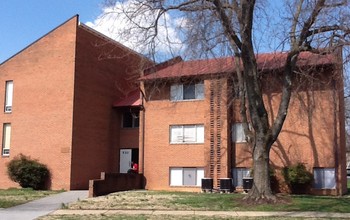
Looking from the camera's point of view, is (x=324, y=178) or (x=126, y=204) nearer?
(x=126, y=204)

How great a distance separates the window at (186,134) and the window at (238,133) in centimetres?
192

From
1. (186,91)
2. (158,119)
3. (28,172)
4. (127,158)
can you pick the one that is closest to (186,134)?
(158,119)

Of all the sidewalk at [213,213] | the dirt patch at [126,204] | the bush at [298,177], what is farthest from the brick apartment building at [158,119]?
the sidewalk at [213,213]

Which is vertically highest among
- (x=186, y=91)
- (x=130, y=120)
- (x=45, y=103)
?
(x=186, y=91)

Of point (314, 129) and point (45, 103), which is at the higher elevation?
point (45, 103)

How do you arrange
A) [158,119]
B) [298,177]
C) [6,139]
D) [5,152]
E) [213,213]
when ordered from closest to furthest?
[213,213] < [298,177] < [158,119] < [5,152] < [6,139]

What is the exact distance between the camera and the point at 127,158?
3259cm

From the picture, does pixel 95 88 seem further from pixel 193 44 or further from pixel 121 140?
pixel 193 44

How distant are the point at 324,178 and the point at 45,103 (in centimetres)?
1691

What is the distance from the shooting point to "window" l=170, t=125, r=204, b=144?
1141 inches

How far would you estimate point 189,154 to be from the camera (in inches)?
1138

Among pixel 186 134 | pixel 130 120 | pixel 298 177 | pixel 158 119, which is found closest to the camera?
pixel 298 177

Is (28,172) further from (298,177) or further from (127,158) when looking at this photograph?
(298,177)

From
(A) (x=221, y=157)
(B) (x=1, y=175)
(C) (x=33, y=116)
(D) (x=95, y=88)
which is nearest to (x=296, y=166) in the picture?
(A) (x=221, y=157)
